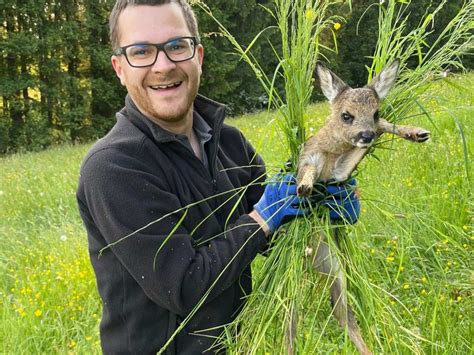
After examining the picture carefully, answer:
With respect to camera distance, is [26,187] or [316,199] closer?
[316,199]

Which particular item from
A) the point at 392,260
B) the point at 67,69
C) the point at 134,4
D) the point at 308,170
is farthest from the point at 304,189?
the point at 67,69

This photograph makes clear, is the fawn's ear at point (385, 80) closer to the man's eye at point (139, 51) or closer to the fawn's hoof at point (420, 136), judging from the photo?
the fawn's hoof at point (420, 136)

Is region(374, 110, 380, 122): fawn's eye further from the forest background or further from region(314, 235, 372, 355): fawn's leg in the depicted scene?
the forest background

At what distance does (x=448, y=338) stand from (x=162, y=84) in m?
1.74

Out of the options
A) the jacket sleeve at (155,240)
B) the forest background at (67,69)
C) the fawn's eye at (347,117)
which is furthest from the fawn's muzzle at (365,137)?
the forest background at (67,69)

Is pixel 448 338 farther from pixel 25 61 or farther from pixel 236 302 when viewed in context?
pixel 25 61

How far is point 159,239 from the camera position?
2.03m

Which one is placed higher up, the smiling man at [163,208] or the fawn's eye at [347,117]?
the fawn's eye at [347,117]

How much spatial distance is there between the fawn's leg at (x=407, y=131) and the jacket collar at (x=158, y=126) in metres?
0.85

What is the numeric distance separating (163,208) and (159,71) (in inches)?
24.0

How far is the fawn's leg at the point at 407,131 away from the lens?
1796 mm

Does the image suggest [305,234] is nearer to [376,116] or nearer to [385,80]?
[376,116]

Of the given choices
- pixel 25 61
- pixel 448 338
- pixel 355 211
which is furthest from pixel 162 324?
pixel 25 61

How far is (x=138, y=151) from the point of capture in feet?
7.13
